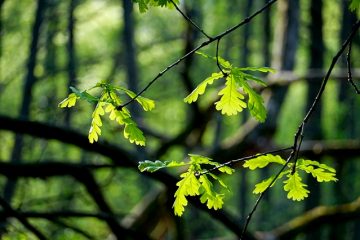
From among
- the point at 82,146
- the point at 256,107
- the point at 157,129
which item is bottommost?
the point at 157,129

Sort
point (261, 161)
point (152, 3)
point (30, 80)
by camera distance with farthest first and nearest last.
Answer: point (30, 80) → point (261, 161) → point (152, 3)

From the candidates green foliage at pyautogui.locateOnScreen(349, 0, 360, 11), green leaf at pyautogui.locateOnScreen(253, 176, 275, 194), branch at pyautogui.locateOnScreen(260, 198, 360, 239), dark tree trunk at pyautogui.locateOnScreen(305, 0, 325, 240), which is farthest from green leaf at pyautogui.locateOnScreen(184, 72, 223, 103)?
dark tree trunk at pyautogui.locateOnScreen(305, 0, 325, 240)

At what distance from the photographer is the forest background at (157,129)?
4523 mm

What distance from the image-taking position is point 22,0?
17469 mm

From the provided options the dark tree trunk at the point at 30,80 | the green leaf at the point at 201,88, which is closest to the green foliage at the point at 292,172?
the green leaf at the point at 201,88

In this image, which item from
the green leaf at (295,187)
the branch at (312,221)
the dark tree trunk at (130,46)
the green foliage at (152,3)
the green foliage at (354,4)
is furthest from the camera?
the dark tree trunk at (130,46)

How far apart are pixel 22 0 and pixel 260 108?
A: 1633 cm

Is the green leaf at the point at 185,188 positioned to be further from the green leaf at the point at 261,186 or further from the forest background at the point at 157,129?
the forest background at the point at 157,129

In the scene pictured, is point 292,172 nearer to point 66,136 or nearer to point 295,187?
point 295,187

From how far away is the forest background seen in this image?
452cm

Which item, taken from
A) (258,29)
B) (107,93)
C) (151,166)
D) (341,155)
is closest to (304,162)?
(151,166)

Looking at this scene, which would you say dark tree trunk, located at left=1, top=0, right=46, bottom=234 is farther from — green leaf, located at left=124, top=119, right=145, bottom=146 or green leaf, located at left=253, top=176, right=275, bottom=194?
green leaf, located at left=253, top=176, right=275, bottom=194

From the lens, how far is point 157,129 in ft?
47.7

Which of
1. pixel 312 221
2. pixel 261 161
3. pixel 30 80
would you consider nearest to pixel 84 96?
pixel 261 161
